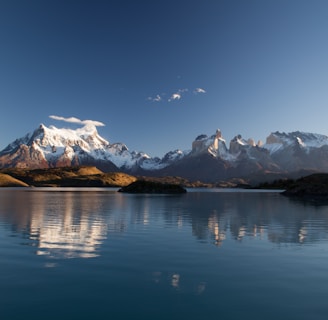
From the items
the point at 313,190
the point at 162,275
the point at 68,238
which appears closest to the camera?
the point at 162,275

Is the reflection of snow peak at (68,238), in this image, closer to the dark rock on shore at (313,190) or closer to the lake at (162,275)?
the lake at (162,275)

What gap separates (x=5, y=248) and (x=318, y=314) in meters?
30.5

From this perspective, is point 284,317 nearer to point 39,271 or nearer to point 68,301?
point 68,301

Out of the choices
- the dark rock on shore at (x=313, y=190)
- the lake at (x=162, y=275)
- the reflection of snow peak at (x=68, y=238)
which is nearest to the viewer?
the lake at (x=162, y=275)

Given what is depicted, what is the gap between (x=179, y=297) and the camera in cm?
1878

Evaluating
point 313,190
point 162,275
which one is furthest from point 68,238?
point 313,190

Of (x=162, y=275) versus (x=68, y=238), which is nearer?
(x=162, y=275)

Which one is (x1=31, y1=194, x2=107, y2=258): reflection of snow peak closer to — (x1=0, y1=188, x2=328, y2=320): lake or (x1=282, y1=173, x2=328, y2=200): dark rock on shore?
(x1=0, y1=188, x2=328, y2=320): lake

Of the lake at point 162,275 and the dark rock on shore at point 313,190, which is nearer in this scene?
the lake at point 162,275

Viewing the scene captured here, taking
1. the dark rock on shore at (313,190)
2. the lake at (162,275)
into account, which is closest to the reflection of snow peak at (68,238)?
the lake at (162,275)

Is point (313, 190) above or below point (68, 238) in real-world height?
above

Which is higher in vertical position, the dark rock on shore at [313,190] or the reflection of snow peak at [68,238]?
the dark rock on shore at [313,190]

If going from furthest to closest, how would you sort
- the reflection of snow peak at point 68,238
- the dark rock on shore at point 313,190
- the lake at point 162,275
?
the dark rock on shore at point 313,190, the reflection of snow peak at point 68,238, the lake at point 162,275

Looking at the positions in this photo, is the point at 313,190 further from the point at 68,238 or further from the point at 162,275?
the point at 162,275
